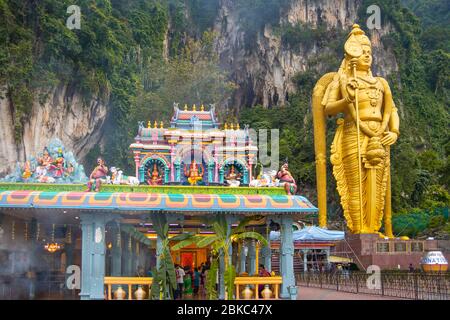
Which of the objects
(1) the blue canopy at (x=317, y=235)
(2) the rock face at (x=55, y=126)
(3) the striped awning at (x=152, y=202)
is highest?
(2) the rock face at (x=55, y=126)

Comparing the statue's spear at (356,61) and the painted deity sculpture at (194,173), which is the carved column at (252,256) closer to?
the painted deity sculpture at (194,173)

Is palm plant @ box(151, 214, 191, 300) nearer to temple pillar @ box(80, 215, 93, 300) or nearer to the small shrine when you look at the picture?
temple pillar @ box(80, 215, 93, 300)

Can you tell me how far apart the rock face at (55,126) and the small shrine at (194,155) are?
1260 centimetres

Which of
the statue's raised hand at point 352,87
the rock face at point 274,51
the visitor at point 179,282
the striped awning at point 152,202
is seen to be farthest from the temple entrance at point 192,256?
the rock face at point 274,51

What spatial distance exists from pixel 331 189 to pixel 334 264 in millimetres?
14366

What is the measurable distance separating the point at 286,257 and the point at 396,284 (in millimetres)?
4601

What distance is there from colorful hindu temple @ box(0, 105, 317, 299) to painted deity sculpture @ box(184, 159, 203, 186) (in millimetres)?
37

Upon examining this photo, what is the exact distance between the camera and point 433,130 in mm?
60406

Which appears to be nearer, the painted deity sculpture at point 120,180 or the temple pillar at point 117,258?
the painted deity sculpture at point 120,180

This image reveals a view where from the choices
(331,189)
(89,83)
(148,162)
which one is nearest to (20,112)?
(89,83)

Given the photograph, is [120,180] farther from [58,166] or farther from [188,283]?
[188,283]

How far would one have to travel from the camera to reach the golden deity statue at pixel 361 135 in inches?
1128

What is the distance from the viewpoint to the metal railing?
16.0m
